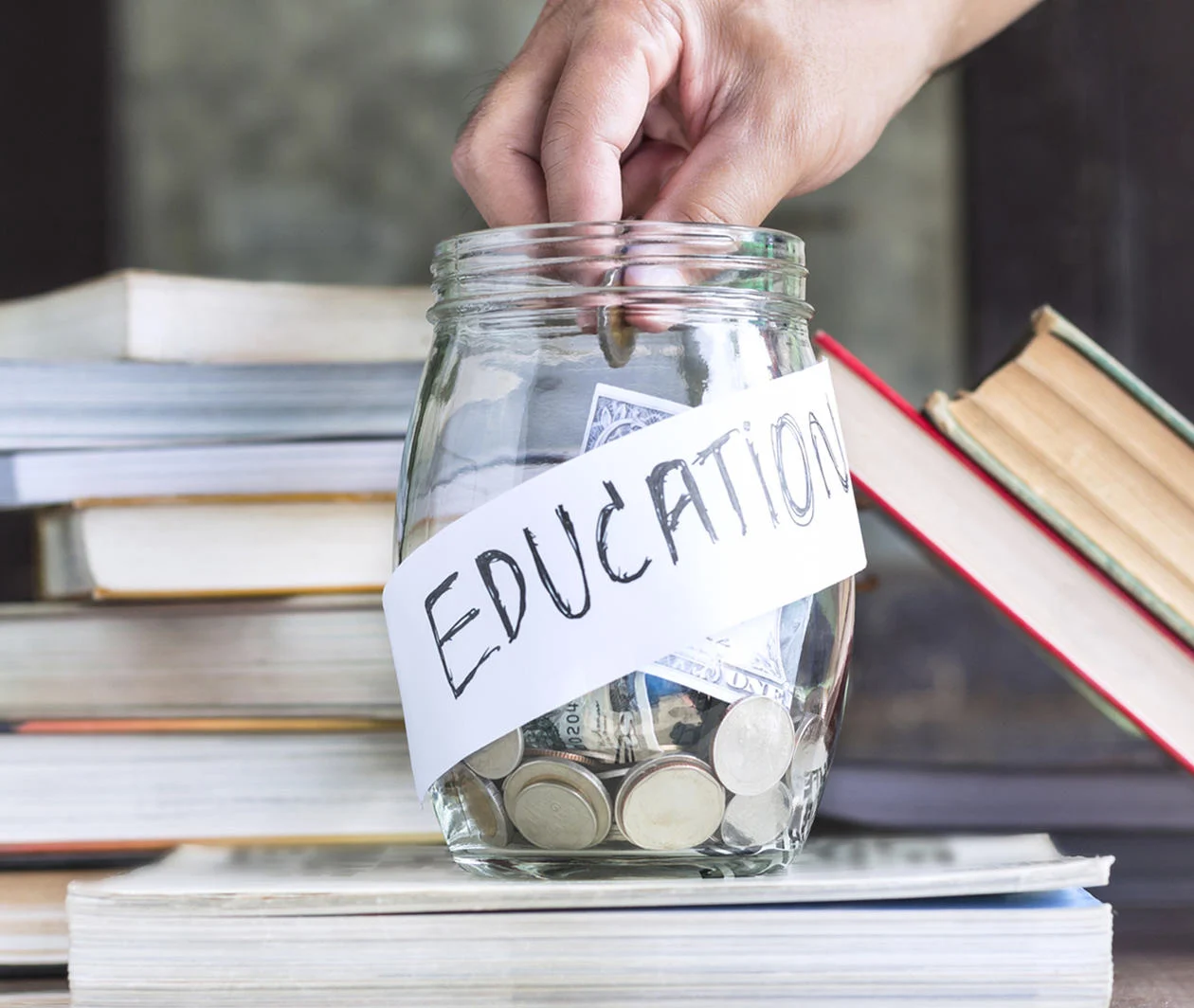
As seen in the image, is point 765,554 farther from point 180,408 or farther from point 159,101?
point 159,101

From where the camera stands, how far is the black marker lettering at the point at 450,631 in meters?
0.51

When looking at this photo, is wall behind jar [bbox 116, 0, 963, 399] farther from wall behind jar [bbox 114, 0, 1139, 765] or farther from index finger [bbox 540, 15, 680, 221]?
index finger [bbox 540, 15, 680, 221]

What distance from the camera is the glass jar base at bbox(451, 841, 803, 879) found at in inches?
20.1

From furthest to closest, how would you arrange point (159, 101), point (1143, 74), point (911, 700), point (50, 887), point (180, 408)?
point (159, 101), point (911, 700), point (1143, 74), point (180, 408), point (50, 887)

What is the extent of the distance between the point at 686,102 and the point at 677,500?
27 centimetres

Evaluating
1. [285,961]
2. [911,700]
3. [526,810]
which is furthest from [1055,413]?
[911,700]

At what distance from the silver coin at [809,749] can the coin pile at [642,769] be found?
3 cm

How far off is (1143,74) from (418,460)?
1623 mm

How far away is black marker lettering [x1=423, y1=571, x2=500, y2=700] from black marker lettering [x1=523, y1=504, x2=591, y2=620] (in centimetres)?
3

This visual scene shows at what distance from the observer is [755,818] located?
1.70 feet

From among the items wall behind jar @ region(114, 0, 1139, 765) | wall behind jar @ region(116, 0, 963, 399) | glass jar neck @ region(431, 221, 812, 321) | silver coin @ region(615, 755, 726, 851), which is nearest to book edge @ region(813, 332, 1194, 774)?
glass jar neck @ region(431, 221, 812, 321)

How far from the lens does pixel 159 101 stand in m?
4.80

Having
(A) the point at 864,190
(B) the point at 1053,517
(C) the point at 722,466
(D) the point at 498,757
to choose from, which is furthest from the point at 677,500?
(A) the point at 864,190

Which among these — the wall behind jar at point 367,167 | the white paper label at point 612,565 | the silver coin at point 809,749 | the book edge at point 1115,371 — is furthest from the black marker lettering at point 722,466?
the wall behind jar at point 367,167
